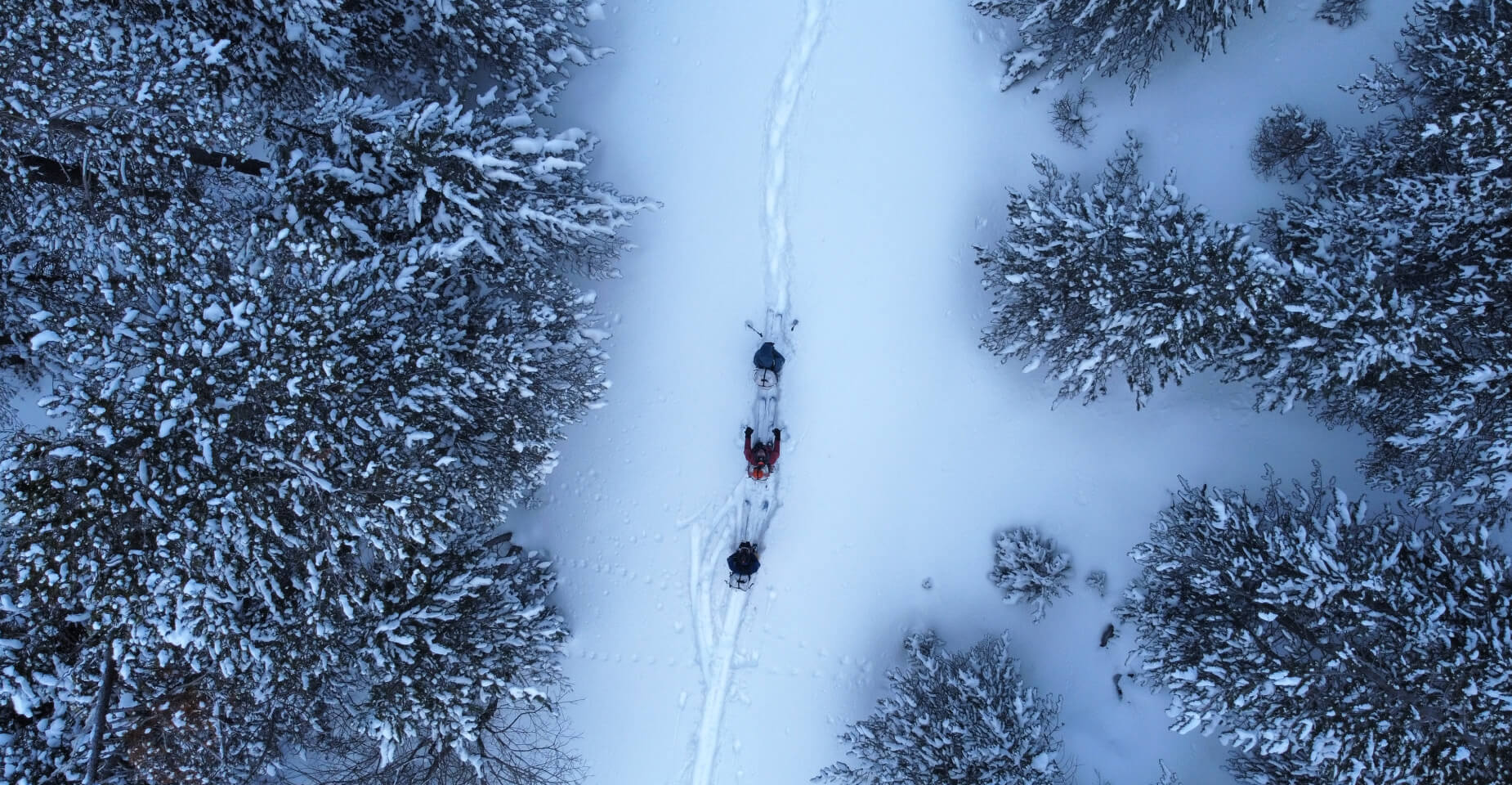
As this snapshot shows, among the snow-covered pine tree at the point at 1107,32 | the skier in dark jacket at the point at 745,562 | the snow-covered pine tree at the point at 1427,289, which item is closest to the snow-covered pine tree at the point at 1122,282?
the snow-covered pine tree at the point at 1427,289

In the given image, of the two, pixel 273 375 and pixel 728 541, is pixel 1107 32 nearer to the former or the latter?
pixel 728 541

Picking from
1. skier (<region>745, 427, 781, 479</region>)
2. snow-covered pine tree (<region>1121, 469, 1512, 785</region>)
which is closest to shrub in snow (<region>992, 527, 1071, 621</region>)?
snow-covered pine tree (<region>1121, 469, 1512, 785</region>)

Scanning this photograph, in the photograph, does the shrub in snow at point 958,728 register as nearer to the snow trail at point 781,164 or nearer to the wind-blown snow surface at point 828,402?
the wind-blown snow surface at point 828,402

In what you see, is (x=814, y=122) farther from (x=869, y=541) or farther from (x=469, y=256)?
(x=869, y=541)

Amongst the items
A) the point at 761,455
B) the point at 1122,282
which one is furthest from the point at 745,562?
the point at 1122,282

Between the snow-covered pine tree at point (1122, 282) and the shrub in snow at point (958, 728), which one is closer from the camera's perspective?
the snow-covered pine tree at point (1122, 282)

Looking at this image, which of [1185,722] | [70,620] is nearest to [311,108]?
[70,620]
